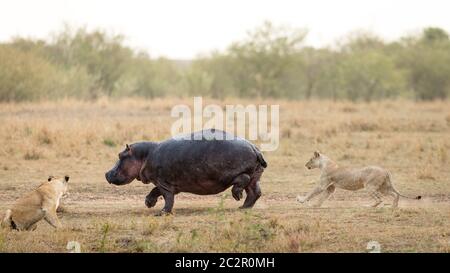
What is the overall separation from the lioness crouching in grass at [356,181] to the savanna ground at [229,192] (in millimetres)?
297

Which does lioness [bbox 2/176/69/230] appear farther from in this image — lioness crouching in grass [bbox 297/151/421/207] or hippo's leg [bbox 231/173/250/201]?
lioness crouching in grass [bbox 297/151/421/207]

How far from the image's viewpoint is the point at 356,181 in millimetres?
12203

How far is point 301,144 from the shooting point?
19.8m

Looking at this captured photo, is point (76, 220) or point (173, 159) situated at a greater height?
point (173, 159)

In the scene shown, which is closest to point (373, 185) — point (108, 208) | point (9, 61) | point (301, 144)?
point (108, 208)

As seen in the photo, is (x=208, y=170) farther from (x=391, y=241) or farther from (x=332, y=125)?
(x=332, y=125)

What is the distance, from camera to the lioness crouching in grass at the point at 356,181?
39.5 ft

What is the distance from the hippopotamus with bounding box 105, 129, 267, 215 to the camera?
11.2 metres

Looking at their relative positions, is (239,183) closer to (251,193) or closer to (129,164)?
(251,193)

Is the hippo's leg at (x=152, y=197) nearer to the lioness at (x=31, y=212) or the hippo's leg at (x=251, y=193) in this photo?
the hippo's leg at (x=251, y=193)

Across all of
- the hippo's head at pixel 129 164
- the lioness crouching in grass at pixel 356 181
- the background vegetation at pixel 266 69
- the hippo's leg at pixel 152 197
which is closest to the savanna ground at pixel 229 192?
the hippo's leg at pixel 152 197

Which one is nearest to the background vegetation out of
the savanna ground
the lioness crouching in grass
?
the savanna ground

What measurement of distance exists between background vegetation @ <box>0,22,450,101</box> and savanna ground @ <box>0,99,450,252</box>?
33.8 feet
